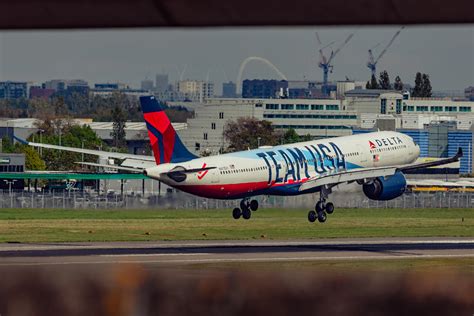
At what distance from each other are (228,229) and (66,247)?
50.9 ft

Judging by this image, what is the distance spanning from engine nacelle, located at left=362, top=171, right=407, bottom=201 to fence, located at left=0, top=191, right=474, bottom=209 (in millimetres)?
5775

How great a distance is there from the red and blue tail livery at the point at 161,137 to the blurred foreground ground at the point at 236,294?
4871cm

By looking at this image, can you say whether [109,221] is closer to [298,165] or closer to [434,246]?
[298,165]

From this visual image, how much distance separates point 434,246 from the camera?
181ft

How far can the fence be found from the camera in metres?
80.6

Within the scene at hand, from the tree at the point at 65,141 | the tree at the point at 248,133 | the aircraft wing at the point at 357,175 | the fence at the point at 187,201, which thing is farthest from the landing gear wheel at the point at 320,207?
the tree at the point at 248,133

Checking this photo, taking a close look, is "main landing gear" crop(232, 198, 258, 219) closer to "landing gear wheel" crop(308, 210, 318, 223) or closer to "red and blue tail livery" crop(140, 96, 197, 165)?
"landing gear wheel" crop(308, 210, 318, 223)

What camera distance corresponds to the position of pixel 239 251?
5066 cm

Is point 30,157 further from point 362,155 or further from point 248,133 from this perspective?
point 362,155

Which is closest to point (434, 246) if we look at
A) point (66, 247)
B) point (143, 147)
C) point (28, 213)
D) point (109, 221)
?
point (66, 247)

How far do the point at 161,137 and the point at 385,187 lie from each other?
1303cm

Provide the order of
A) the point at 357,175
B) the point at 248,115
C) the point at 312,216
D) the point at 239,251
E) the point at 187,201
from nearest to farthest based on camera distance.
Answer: the point at 239,251
the point at 312,216
the point at 357,175
the point at 187,201
the point at 248,115

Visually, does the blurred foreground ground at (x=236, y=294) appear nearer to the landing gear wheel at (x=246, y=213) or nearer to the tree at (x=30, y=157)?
the landing gear wheel at (x=246, y=213)

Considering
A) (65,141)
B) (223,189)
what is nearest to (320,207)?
(223,189)
